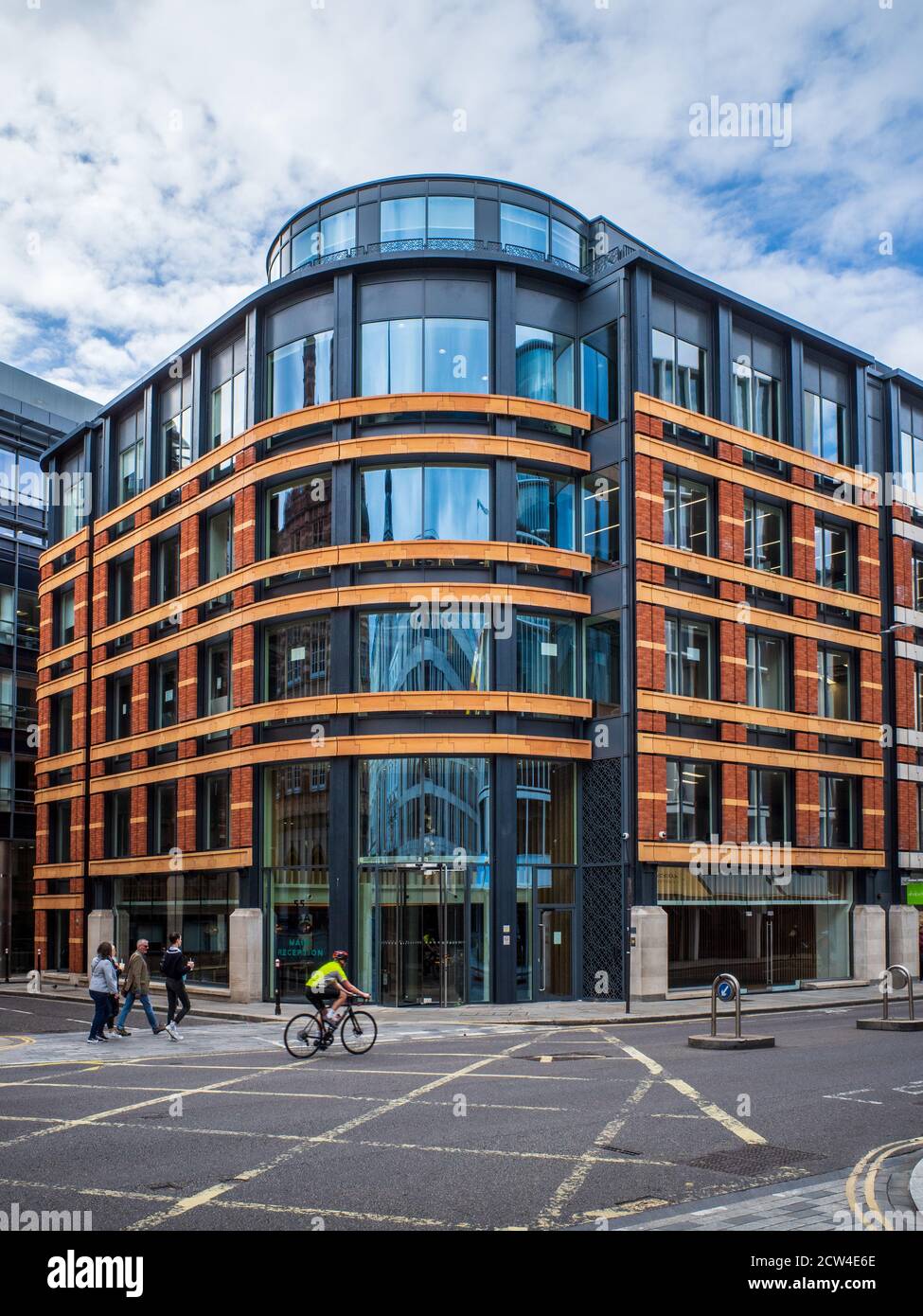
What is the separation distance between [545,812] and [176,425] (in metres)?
18.6

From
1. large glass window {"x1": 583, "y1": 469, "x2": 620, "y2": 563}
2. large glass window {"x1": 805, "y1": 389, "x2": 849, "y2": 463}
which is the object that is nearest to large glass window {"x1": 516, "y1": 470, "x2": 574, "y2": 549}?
large glass window {"x1": 583, "y1": 469, "x2": 620, "y2": 563}

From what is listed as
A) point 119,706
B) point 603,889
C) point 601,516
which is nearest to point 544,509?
point 601,516

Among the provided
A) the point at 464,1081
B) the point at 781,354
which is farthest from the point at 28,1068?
the point at 781,354

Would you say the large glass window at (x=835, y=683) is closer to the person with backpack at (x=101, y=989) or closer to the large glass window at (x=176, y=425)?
the large glass window at (x=176, y=425)

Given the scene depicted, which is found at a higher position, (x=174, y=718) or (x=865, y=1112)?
(x=174, y=718)

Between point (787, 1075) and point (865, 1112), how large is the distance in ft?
10.4

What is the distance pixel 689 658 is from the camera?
36.8 meters

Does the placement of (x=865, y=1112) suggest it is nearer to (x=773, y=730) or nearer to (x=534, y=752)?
(x=534, y=752)

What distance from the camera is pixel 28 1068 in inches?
795

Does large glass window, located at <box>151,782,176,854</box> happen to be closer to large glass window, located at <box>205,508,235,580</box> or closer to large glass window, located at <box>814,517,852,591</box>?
large glass window, located at <box>205,508,235,580</box>

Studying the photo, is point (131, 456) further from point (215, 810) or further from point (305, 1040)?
point (305, 1040)

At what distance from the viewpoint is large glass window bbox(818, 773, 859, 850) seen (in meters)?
40.7

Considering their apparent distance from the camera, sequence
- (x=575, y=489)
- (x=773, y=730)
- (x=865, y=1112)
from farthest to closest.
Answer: (x=773, y=730)
(x=575, y=489)
(x=865, y=1112)

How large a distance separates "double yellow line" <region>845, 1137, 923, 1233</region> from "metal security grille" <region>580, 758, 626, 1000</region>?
20818 mm
